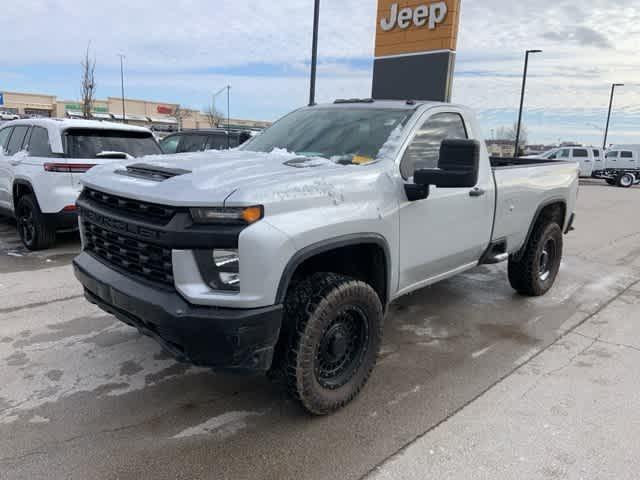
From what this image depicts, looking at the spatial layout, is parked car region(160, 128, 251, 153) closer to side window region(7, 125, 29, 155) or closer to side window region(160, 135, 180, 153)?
side window region(160, 135, 180, 153)

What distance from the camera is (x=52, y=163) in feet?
21.1

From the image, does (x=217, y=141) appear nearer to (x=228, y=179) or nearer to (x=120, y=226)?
(x=120, y=226)

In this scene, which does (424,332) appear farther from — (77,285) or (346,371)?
(77,285)

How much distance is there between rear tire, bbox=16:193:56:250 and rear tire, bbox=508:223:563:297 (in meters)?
5.78

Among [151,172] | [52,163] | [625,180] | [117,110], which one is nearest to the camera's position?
[151,172]

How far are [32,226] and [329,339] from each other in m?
5.48

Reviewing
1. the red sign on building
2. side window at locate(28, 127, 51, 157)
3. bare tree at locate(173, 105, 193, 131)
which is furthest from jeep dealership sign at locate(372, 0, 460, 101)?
the red sign on building

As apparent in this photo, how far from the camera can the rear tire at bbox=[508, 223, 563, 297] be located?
17.4 ft

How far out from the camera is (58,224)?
6.59m

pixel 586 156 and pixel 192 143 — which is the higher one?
pixel 192 143

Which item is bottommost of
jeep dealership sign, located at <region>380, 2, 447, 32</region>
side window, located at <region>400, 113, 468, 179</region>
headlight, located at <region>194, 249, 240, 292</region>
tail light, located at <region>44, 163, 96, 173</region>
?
headlight, located at <region>194, 249, 240, 292</region>

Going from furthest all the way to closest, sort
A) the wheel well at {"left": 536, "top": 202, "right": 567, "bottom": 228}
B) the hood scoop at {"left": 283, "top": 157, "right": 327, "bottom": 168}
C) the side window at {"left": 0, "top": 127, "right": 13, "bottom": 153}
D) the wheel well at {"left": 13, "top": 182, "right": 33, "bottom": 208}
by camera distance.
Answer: the side window at {"left": 0, "top": 127, "right": 13, "bottom": 153} → the wheel well at {"left": 13, "top": 182, "right": 33, "bottom": 208} → the wheel well at {"left": 536, "top": 202, "right": 567, "bottom": 228} → the hood scoop at {"left": 283, "top": 157, "right": 327, "bottom": 168}

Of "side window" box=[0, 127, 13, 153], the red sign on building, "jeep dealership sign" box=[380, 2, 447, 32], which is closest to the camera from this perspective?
"side window" box=[0, 127, 13, 153]

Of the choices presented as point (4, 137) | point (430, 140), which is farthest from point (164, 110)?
point (430, 140)
